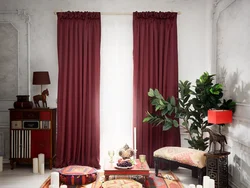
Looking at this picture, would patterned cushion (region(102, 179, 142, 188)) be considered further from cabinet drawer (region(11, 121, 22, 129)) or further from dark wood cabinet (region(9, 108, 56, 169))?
cabinet drawer (region(11, 121, 22, 129))

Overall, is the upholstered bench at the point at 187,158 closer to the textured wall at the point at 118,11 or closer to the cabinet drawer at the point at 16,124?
the textured wall at the point at 118,11

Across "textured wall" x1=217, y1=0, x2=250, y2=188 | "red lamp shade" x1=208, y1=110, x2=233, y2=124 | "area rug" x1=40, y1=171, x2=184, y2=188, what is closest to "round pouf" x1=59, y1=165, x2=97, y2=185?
"area rug" x1=40, y1=171, x2=184, y2=188

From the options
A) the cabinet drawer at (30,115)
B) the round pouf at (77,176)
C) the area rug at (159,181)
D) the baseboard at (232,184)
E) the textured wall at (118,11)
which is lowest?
the area rug at (159,181)

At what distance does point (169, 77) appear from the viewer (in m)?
5.18

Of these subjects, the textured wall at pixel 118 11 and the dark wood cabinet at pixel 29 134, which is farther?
the textured wall at pixel 118 11

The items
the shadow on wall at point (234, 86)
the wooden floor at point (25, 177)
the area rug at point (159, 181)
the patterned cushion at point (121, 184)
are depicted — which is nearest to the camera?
the patterned cushion at point (121, 184)

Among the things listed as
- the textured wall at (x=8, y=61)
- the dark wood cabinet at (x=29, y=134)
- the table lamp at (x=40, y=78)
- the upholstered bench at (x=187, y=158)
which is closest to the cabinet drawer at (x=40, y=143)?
the dark wood cabinet at (x=29, y=134)

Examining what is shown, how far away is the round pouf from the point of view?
13.5ft

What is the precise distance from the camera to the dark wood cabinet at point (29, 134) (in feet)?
16.2

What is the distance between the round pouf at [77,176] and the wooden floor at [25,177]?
0.37 meters

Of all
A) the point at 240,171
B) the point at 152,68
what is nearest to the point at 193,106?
the point at 152,68

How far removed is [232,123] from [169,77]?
4.67 feet

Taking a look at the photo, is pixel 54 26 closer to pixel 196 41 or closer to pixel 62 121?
pixel 62 121

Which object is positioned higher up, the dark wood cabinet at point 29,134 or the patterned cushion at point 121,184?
the dark wood cabinet at point 29,134
